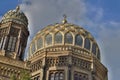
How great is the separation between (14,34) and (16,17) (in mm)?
2996

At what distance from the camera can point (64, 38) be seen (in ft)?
149

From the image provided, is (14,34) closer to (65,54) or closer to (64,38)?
(65,54)

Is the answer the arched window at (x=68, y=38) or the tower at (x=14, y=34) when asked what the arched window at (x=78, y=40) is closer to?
the arched window at (x=68, y=38)

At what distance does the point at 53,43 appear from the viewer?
44.8m

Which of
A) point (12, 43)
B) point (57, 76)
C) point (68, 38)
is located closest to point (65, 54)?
point (57, 76)

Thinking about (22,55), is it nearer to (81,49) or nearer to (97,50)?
(81,49)

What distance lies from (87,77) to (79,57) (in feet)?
10.7

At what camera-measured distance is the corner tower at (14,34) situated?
122 feet

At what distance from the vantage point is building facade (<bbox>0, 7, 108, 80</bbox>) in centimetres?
3834

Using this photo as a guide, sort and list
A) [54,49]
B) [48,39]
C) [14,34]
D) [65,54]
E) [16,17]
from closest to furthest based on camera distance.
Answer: [14,34] < [16,17] < [65,54] < [54,49] < [48,39]

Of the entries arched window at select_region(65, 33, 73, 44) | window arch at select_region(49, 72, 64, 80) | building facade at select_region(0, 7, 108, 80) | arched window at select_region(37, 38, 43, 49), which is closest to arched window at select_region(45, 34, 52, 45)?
building facade at select_region(0, 7, 108, 80)

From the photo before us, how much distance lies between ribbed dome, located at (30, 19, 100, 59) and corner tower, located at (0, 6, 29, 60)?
6.28 meters

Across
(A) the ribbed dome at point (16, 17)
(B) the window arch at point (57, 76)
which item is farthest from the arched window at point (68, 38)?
(A) the ribbed dome at point (16, 17)

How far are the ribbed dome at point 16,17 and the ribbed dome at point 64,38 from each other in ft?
21.1
